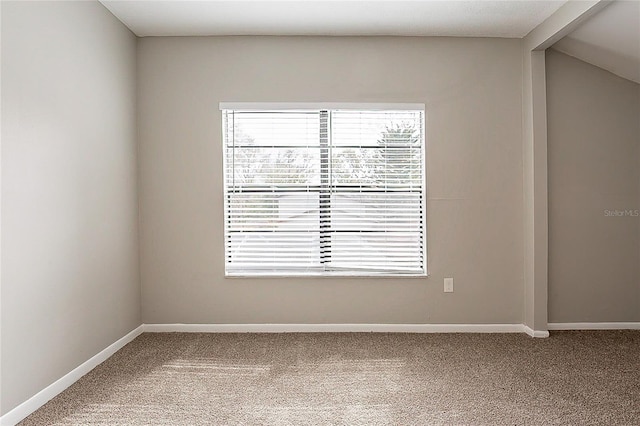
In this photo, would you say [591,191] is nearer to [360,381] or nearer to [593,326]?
[593,326]

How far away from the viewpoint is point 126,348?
4086 millimetres

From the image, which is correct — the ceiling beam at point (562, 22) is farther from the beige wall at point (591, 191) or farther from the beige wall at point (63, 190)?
the beige wall at point (63, 190)

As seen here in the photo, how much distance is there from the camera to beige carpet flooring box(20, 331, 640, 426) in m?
2.80

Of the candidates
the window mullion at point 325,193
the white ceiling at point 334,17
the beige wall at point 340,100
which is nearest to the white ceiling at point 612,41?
the white ceiling at point 334,17

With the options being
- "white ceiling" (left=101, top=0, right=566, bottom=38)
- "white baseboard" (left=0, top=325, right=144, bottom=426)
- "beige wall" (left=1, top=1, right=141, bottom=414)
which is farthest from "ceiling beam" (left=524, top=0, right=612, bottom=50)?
"white baseboard" (left=0, top=325, right=144, bottom=426)

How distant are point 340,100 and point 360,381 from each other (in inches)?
92.8

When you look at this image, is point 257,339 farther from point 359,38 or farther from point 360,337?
point 359,38

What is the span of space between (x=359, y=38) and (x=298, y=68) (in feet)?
1.91

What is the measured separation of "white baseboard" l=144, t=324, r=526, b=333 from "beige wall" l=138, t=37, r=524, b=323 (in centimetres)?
5

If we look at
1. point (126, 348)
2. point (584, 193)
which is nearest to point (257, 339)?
point (126, 348)

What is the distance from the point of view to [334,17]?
4.09 metres

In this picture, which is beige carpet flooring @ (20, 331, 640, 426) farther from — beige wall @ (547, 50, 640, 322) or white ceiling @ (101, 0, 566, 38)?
white ceiling @ (101, 0, 566, 38)

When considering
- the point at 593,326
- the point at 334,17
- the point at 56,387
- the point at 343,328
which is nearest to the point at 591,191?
the point at 593,326

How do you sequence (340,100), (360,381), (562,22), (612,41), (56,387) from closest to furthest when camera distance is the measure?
1. (56,387)
2. (360,381)
3. (562,22)
4. (612,41)
5. (340,100)
